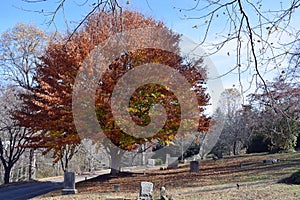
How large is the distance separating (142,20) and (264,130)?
1335 cm

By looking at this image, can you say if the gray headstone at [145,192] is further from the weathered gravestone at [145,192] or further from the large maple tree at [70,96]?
the large maple tree at [70,96]

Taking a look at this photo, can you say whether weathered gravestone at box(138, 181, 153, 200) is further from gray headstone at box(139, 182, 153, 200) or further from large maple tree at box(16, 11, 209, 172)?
large maple tree at box(16, 11, 209, 172)

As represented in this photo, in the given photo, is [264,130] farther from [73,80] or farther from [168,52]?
[73,80]

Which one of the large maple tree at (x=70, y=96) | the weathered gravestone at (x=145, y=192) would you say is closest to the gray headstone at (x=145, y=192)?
the weathered gravestone at (x=145, y=192)

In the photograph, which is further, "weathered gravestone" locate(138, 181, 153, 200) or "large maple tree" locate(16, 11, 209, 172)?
"large maple tree" locate(16, 11, 209, 172)

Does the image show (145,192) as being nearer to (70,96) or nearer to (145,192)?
(145,192)

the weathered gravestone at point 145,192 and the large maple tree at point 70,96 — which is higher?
the large maple tree at point 70,96

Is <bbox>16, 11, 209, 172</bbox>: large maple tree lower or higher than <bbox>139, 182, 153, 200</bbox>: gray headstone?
higher

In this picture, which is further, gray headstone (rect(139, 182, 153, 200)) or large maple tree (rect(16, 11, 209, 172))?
large maple tree (rect(16, 11, 209, 172))

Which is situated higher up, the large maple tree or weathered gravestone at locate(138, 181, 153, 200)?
the large maple tree

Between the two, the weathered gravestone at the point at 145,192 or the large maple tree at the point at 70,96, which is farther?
the large maple tree at the point at 70,96

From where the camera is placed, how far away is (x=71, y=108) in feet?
46.0

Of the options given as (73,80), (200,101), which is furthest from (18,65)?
(200,101)

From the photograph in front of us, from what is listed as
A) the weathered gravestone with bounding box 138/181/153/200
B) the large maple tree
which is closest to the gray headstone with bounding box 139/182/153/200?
the weathered gravestone with bounding box 138/181/153/200
